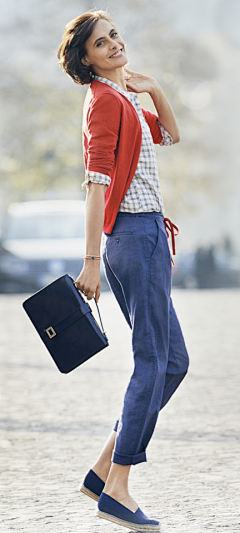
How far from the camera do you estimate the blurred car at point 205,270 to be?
725 inches

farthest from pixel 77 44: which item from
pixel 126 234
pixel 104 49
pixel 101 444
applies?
pixel 101 444

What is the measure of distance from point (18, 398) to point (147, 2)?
63.9 ft

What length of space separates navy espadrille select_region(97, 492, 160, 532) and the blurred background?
603 inches

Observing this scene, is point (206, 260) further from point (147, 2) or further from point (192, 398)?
point (192, 398)

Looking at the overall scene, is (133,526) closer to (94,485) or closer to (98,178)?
(94,485)

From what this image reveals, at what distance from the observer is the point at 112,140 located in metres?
2.82

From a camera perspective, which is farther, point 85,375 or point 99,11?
point 85,375

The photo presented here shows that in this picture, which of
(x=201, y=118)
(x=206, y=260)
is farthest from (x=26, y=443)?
(x=201, y=118)

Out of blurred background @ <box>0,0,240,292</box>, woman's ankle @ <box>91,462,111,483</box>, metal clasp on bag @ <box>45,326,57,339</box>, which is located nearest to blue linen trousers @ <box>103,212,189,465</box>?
woman's ankle @ <box>91,462,111,483</box>

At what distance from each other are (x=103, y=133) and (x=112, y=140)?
0.04 m

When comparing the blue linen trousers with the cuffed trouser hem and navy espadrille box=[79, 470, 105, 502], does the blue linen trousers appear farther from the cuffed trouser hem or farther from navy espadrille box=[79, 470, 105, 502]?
navy espadrille box=[79, 470, 105, 502]

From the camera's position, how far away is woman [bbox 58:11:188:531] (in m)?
2.84

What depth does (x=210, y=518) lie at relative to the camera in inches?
116

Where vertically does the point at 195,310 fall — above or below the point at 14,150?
below
